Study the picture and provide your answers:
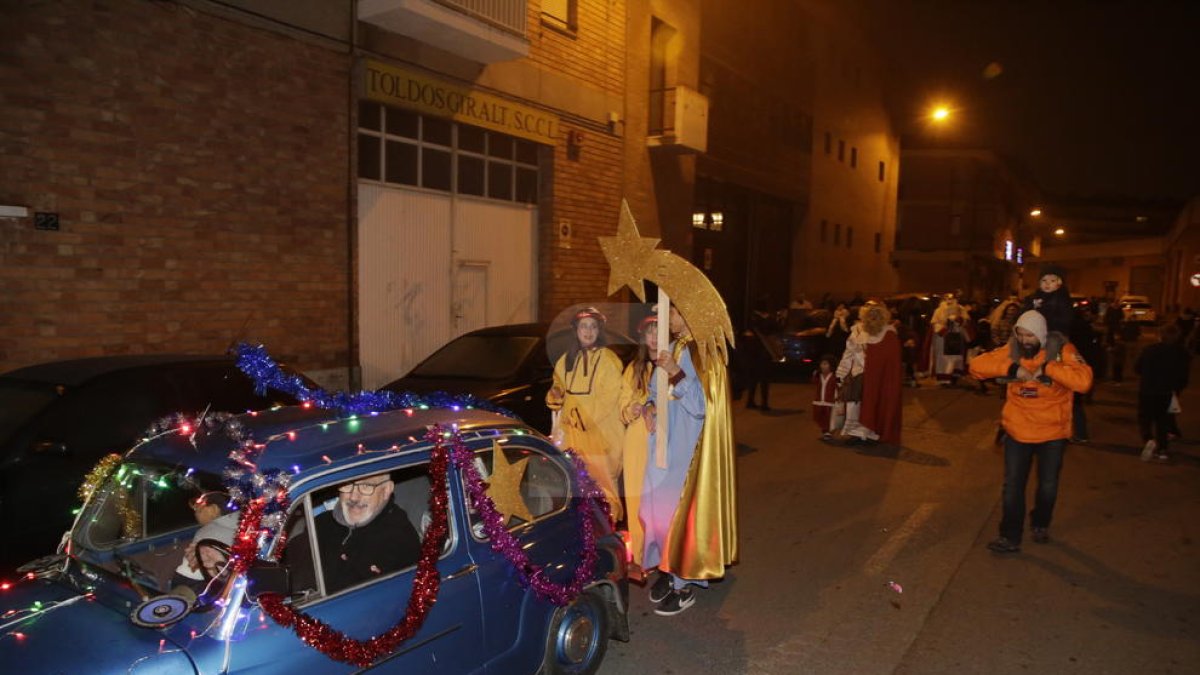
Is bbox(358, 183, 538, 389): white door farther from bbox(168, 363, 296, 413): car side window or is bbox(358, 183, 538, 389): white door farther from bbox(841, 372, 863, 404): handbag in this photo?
bbox(841, 372, 863, 404): handbag

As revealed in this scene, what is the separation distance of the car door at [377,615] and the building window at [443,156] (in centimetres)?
921

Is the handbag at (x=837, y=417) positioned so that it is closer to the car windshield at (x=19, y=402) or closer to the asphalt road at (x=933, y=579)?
the asphalt road at (x=933, y=579)

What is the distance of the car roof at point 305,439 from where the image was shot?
2957mm

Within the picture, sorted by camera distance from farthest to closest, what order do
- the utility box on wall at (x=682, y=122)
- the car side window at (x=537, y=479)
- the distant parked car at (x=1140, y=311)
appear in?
the distant parked car at (x=1140, y=311), the utility box on wall at (x=682, y=122), the car side window at (x=537, y=479)

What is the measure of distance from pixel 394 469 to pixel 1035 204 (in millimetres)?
84111

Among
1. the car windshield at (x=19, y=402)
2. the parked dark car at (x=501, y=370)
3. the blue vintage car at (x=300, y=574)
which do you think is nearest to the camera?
the blue vintage car at (x=300, y=574)

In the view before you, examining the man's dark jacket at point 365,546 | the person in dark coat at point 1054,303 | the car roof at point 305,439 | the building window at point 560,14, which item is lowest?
the man's dark jacket at point 365,546

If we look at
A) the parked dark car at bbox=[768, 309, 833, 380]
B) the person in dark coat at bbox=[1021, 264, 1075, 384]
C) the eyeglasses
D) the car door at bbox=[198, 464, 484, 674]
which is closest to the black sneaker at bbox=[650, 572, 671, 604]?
the car door at bbox=[198, 464, 484, 674]

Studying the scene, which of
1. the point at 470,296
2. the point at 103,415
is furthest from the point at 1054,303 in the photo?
the point at 470,296

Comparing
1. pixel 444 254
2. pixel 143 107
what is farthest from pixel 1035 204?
pixel 143 107

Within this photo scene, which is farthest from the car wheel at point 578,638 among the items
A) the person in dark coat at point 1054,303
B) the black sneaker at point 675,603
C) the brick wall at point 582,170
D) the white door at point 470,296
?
the brick wall at point 582,170

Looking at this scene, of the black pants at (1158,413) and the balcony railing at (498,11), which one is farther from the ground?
the balcony railing at (498,11)

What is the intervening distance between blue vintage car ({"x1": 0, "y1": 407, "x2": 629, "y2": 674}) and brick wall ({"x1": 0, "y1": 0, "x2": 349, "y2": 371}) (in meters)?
6.01

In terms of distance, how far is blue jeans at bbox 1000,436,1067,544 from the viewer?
6.04 metres
